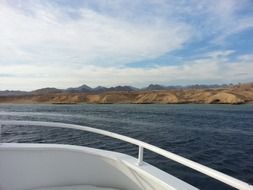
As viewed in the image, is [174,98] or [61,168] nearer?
[61,168]

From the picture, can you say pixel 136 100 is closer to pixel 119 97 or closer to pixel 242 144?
pixel 119 97

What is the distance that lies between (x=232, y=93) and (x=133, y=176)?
105961mm

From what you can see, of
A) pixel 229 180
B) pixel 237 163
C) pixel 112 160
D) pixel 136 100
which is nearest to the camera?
pixel 229 180

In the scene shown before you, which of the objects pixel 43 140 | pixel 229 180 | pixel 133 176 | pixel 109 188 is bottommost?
pixel 43 140

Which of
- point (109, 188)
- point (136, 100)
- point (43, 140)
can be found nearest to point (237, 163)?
point (109, 188)

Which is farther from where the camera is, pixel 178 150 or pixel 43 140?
pixel 43 140

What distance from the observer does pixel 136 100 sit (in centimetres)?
11231

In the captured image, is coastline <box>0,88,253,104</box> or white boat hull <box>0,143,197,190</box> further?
coastline <box>0,88,253,104</box>

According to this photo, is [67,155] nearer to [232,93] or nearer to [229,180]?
[229,180]

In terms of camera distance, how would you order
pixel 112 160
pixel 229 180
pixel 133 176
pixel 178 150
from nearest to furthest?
pixel 229 180
pixel 133 176
pixel 112 160
pixel 178 150

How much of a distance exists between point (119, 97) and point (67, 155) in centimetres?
11159

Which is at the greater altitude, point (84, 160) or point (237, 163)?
point (84, 160)

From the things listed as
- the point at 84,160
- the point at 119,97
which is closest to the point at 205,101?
the point at 119,97

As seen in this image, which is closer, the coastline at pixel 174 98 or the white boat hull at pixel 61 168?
the white boat hull at pixel 61 168
